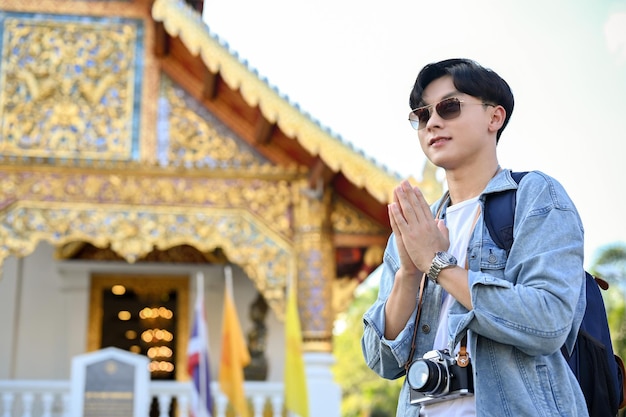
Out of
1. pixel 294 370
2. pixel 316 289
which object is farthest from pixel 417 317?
pixel 316 289

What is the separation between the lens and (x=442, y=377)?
5.54 feet

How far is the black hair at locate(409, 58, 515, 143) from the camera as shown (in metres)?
1.90

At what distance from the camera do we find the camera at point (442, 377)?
5.53 feet

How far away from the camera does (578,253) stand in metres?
1.68

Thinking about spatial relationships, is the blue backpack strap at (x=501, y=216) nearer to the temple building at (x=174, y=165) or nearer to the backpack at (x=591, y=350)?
the backpack at (x=591, y=350)

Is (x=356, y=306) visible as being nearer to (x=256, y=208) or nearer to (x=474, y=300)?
(x=256, y=208)

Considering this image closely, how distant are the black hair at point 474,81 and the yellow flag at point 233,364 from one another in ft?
17.8

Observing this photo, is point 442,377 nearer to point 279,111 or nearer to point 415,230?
point 415,230

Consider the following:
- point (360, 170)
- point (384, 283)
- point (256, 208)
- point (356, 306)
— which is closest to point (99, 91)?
point (256, 208)

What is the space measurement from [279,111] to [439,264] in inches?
222

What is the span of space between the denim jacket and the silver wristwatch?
0.04m

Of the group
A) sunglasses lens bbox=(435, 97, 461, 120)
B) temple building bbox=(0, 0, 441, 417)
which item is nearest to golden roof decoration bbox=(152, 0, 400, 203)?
temple building bbox=(0, 0, 441, 417)

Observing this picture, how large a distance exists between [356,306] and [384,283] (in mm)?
42466

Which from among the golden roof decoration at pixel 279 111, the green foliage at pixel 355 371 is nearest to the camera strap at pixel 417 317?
the golden roof decoration at pixel 279 111
